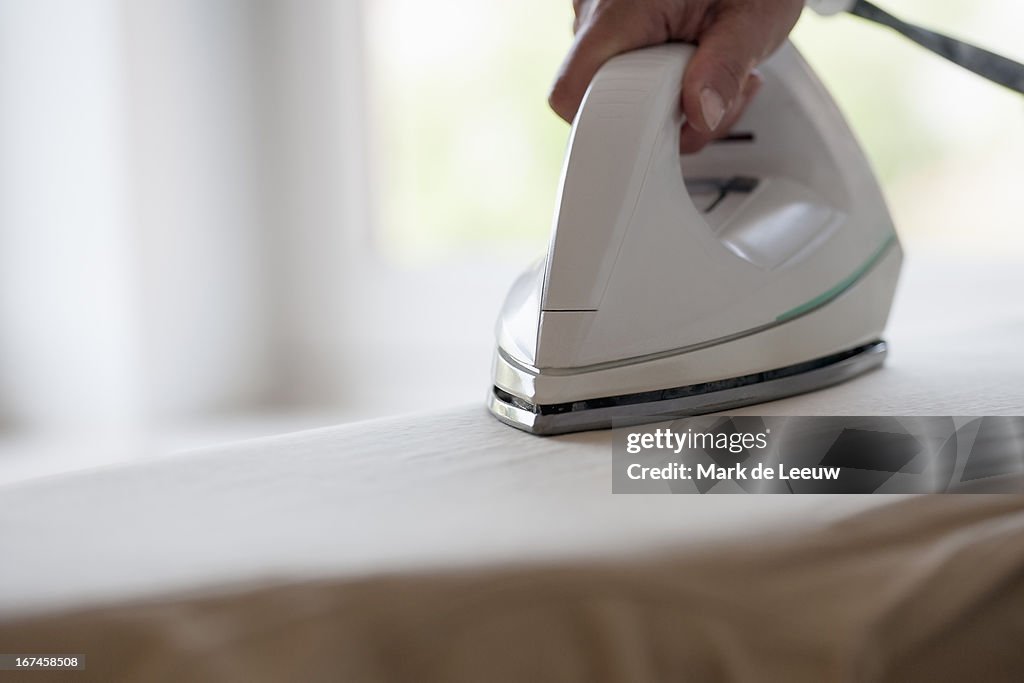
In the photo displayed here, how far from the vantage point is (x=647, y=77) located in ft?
1.97

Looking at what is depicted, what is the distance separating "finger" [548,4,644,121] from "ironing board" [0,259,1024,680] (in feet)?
0.79

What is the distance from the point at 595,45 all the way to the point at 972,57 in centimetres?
32

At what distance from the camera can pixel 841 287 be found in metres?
0.67

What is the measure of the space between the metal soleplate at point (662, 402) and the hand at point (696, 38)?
0.16m

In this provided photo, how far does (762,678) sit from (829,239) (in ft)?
1.37

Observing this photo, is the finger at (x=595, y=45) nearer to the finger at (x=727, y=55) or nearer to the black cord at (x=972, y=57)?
the finger at (x=727, y=55)

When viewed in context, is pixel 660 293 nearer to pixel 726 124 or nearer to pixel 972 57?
pixel 726 124

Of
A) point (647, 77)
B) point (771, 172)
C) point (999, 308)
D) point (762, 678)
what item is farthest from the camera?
point (999, 308)

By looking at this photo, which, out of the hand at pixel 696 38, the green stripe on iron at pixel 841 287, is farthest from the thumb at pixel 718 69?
the green stripe on iron at pixel 841 287

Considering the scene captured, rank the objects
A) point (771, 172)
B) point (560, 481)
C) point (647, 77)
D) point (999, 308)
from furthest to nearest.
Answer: point (999, 308)
point (771, 172)
point (647, 77)
point (560, 481)

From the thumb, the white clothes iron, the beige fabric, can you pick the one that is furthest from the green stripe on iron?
the beige fabric

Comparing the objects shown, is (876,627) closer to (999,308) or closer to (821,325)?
(821,325)

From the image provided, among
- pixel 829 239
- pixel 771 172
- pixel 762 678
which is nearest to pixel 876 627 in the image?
pixel 762 678

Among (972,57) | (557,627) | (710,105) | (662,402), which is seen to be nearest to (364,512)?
(557,627)
